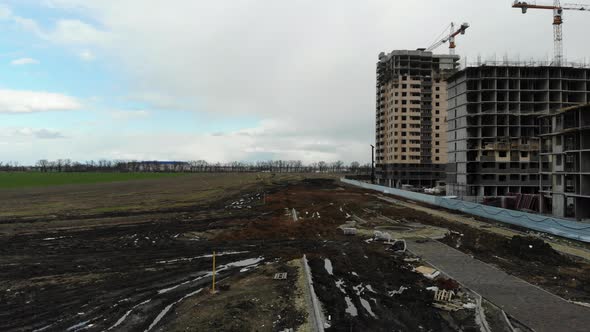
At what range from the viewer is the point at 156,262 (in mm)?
22078

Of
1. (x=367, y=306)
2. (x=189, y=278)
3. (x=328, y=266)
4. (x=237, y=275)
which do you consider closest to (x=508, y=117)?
(x=328, y=266)

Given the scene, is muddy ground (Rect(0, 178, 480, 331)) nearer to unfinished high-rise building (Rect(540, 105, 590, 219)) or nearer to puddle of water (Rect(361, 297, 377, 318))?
puddle of water (Rect(361, 297, 377, 318))

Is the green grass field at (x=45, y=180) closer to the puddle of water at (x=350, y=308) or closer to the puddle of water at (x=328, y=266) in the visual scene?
the puddle of water at (x=328, y=266)

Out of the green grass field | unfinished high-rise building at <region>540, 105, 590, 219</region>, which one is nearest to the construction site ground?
unfinished high-rise building at <region>540, 105, 590, 219</region>

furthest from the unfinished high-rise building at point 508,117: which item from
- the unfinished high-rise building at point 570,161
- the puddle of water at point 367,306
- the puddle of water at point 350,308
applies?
the puddle of water at point 350,308

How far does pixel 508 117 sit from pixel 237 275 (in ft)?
209

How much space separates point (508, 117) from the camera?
65812 millimetres

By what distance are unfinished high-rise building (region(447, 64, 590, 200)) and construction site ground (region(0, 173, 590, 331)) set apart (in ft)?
106

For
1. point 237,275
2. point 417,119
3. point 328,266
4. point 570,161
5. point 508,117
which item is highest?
point 417,119

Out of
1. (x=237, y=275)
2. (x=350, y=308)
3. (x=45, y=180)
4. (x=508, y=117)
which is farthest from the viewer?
(x=45, y=180)

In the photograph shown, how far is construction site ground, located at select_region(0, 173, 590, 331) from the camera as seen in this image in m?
13.5

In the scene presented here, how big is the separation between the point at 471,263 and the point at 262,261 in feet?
41.1

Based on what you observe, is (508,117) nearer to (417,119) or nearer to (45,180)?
(417,119)

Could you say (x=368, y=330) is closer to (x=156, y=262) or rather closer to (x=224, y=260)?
(x=224, y=260)
